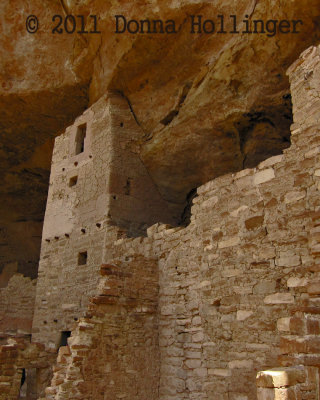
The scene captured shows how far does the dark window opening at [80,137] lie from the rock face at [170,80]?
809 mm

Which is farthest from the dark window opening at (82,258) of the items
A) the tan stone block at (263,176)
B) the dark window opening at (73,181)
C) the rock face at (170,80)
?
the tan stone block at (263,176)

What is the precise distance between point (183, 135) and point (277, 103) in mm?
2227

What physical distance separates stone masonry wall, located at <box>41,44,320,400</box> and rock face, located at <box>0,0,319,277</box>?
2.57 meters

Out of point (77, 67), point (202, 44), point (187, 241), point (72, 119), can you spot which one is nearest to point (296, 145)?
point (187, 241)

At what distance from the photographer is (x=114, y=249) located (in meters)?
8.38

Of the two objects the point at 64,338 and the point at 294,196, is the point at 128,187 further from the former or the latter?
the point at 294,196

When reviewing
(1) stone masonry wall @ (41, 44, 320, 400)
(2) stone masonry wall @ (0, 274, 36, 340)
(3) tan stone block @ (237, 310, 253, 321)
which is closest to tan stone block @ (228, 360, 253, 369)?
(1) stone masonry wall @ (41, 44, 320, 400)

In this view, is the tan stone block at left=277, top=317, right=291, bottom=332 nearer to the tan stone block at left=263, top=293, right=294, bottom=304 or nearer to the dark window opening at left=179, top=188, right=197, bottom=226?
the tan stone block at left=263, top=293, right=294, bottom=304

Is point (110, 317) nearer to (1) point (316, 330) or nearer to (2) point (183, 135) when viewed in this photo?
(1) point (316, 330)

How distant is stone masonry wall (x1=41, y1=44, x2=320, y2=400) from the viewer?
15.8 feet

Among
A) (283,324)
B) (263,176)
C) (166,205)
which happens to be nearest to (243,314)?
(283,324)

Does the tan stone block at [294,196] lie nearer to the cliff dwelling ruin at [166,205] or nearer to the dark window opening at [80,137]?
the cliff dwelling ruin at [166,205]

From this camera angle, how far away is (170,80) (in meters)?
9.56

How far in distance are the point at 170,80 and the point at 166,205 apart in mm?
2809
